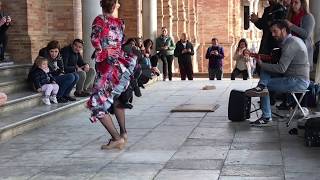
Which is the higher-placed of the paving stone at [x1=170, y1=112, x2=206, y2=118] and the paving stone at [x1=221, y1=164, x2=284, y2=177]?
the paving stone at [x1=221, y1=164, x2=284, y2=177]

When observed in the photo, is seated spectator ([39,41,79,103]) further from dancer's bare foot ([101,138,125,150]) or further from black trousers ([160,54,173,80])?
black trousers ([160,54,173,80])

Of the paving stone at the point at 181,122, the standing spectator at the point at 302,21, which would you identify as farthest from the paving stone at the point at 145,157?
the standing spectator at the point at 302,21

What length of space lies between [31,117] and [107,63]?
8.21 feet

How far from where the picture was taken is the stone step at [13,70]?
11743 millimetres

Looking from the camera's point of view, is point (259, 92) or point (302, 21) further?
point (302, 21)

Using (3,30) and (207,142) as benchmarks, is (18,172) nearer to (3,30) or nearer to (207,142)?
(207,142)

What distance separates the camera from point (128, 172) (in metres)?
6.16

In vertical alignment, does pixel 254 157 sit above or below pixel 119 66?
below

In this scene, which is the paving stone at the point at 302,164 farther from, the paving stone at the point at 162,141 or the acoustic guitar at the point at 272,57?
the acoustic guitar at the point at 272,57

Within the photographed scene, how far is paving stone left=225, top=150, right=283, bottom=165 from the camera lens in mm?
6514

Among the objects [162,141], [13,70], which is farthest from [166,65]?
[162,141]

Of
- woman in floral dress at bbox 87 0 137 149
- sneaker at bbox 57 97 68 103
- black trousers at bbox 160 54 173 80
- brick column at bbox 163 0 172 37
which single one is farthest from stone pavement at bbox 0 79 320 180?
brick column at bbox 163 0 172 37

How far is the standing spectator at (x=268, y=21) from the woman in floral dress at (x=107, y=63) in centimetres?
328

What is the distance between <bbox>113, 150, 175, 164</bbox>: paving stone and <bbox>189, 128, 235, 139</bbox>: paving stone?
1.19 m
